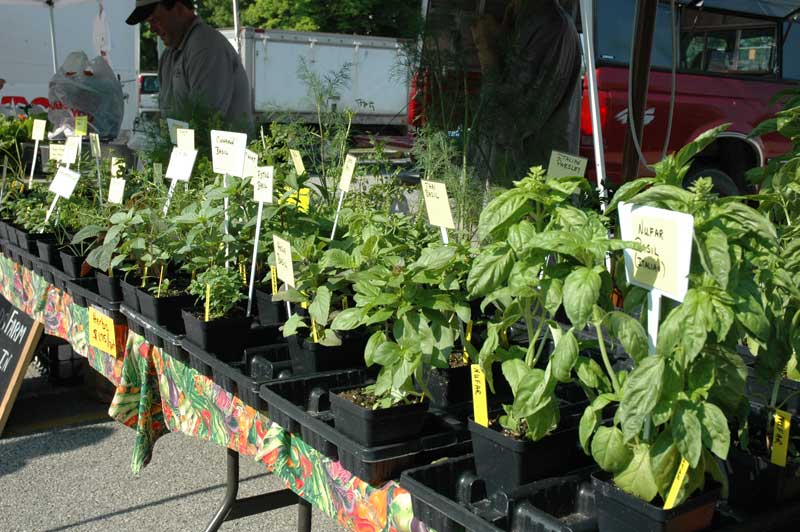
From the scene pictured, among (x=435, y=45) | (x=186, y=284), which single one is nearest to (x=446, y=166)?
(x=435, y=45)

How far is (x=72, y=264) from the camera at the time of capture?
262 centimetres

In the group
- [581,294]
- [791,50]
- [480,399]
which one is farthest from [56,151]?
[791,50]

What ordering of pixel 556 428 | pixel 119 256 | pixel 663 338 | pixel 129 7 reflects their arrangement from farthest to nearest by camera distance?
pixel 129 7 → pixel 119 256 → pixel 556 428 → pixel 663 338

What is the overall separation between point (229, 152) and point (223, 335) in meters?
0.55

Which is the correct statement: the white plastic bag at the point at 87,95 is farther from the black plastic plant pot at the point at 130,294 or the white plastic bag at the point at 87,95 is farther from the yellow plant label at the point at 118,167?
the black plastic plant pot at the point at 130,294

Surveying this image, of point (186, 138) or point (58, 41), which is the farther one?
point (58, 41)

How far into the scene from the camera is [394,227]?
6.89 ft

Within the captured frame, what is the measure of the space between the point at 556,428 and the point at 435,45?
6.49 ft

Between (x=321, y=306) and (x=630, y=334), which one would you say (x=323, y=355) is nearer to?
(x=321, y=306)

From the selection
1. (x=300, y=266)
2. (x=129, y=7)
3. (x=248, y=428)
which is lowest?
(x=248, y=428)

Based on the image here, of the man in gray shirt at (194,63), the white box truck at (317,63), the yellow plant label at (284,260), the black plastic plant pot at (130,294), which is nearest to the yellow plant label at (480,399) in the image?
the yellow plant label at (284,260)

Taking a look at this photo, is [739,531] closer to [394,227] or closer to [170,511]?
[394,227]

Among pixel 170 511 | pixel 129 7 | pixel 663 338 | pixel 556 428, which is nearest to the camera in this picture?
pixel 663 338

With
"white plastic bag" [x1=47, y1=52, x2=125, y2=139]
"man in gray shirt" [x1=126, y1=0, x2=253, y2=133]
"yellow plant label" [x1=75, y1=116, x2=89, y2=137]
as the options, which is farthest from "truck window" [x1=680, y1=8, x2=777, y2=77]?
"yellow plant label" [x1=75, y1=116, x2=89, y2=137]
